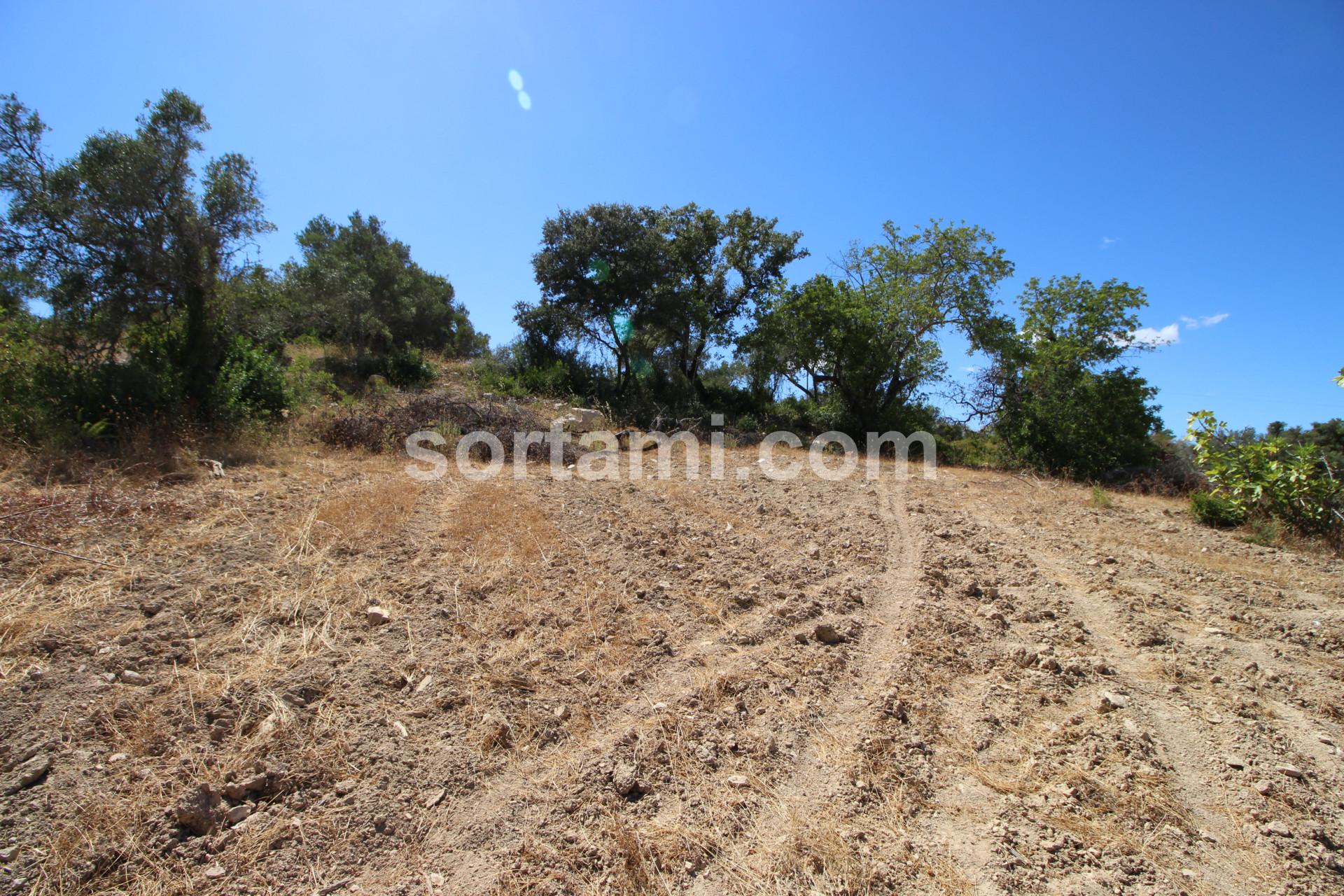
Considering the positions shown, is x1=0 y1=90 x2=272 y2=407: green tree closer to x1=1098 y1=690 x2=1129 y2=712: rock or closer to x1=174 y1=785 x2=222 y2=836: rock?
x1=174 y1=785 x2=222 y2=836: rock

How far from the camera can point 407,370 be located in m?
13.6

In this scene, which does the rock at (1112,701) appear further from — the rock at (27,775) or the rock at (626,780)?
the rock at (27,775)

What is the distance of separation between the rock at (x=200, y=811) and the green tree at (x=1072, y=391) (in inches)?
492

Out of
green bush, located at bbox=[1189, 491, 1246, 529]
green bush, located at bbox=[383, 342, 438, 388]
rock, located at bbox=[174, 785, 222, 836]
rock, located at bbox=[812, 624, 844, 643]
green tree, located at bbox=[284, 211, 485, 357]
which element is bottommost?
rock, located at bbox=[174, 785, 222, 836]

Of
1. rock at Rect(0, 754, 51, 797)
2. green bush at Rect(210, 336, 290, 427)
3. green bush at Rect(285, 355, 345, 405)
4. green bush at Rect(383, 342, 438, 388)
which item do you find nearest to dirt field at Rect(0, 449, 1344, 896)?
rock at Rect(0, 754, 51, 797)

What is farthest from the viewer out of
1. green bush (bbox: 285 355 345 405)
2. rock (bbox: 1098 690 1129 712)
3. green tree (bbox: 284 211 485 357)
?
green tree (bbox: 284 211 485 357)

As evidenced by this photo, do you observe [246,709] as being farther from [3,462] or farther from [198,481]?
[3,462]

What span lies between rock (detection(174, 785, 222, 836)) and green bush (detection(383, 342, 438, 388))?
40.1 ft

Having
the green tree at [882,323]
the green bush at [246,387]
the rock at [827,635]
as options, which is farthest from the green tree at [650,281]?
the rock at [827,635]

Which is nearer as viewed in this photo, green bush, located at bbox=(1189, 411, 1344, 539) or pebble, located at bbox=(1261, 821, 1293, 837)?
pebble, located at bbox=(1261, 821, 1293, 837)

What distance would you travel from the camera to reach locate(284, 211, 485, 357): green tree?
13.2 metres

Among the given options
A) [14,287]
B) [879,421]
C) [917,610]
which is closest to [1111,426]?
[879,421]

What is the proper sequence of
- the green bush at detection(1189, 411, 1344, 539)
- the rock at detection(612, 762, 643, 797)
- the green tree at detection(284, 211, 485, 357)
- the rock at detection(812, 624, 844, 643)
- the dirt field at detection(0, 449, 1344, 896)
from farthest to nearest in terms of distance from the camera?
1. the green tree at detection(284, 211, 485, 357)
2. the green bush at detection(1189, 411, 1344, 539)
3. the rock at detection(812, 624, 844, 643)
4. the rock at detection(612, 762, 643, 797)
5. the dirt field at detection(0, 449, 1344, 896)

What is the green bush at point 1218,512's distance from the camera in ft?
19.7
